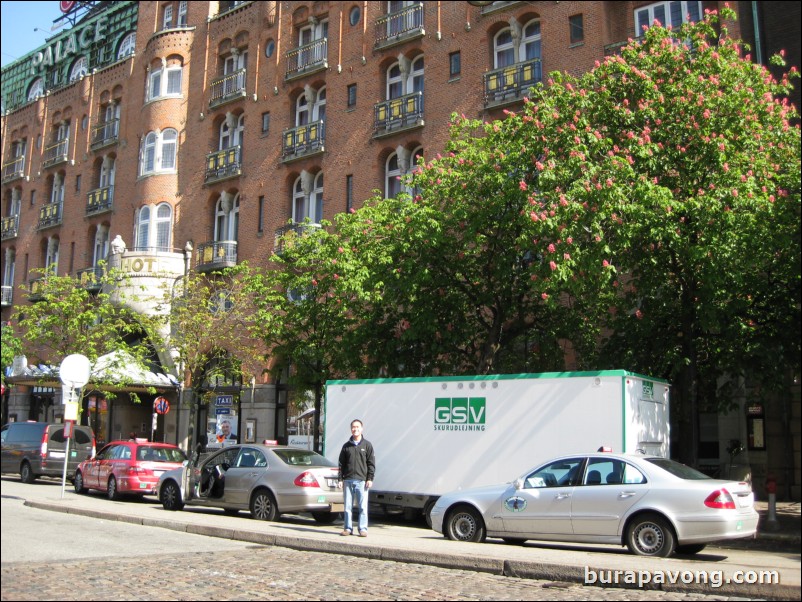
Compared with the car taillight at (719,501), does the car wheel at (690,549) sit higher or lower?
lower

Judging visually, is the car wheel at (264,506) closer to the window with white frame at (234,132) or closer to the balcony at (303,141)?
the balcony at (303,141)

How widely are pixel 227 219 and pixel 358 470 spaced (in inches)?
934

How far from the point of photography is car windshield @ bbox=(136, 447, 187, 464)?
2186 centimetres

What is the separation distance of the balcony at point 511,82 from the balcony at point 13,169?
3168 centimetres

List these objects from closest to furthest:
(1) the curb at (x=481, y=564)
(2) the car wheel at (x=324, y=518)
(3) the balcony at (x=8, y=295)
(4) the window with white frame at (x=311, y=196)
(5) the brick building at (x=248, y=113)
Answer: (1) the curb at (x=481, y=564), (2) the car wheel at (x=324, y=518), (5) the brick building at (x=248, y=113), (4) the window with white frame at (x=311, y=196), (3) the balcony at (x=8, y=295)

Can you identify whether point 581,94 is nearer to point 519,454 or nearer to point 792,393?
point 519,454

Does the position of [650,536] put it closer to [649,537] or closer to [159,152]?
[649,537]

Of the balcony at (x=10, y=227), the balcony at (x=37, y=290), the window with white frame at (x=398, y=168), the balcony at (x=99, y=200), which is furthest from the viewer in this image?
the balcony at (x=10, y=227)

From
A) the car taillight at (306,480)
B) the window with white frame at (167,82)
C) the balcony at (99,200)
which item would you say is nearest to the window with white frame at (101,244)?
the balcony at (99,200)

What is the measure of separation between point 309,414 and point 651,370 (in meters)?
14.7

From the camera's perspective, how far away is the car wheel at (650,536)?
456 inches

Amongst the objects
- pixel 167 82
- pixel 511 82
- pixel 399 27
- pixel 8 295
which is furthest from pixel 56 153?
pixel 511 82

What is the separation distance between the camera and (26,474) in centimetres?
2802

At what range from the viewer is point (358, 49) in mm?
32031
